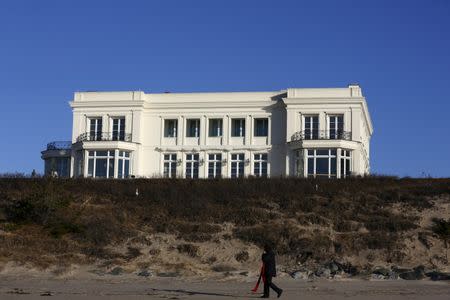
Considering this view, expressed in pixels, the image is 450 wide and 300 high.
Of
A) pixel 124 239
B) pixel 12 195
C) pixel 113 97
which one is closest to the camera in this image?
pixel 124 239

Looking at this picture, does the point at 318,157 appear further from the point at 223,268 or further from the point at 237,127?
the point at 223,268

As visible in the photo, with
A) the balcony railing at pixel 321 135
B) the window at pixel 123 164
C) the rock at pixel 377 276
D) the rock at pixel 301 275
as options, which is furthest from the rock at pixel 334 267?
the window at pixel 123 164

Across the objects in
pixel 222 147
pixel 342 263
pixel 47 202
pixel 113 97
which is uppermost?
pixel 113 97

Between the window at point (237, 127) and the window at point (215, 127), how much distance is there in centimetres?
92

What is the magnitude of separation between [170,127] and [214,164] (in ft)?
14.8

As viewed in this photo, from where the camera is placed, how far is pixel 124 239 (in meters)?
31.8

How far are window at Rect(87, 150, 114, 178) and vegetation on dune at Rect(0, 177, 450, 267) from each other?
36.0 feet

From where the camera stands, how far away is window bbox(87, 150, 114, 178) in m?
52.0

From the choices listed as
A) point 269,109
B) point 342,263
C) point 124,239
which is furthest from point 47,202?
point 269,109

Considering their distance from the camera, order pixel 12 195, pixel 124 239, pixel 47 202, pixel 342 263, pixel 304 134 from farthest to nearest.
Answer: pixel 304 134
pixel 12 195
pixel 47 202
pixel 124 239
pixel 342 263

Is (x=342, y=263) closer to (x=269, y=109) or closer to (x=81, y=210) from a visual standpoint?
(x=81, y=210)

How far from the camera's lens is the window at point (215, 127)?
176 ft

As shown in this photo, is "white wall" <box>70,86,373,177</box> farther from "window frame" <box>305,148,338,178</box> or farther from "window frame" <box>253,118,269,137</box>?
"window frame" <box>305,148,338,178</box>

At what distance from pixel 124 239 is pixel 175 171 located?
2132 cm
